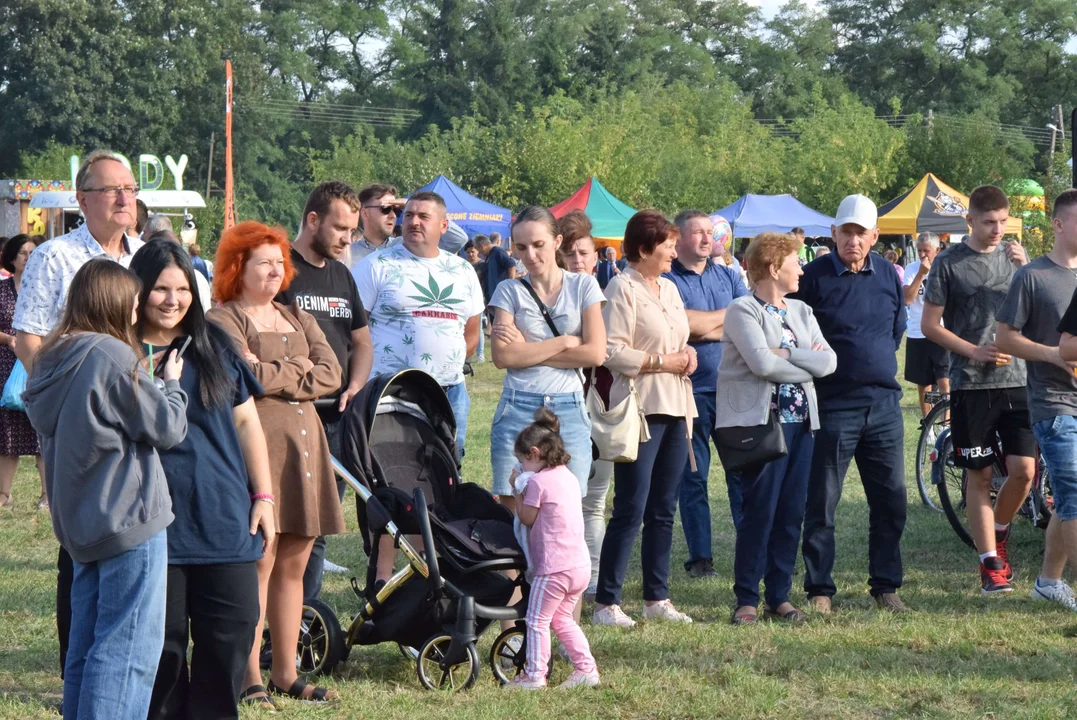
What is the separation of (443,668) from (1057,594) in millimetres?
3188

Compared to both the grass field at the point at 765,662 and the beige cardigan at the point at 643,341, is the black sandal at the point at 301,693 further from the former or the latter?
the beige cardigan at the point at 643,341

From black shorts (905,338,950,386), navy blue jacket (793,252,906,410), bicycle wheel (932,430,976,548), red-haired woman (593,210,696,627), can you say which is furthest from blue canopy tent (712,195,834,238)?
red-haired woman (593,210,696,627)

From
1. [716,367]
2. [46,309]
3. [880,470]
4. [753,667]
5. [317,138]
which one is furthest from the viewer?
[317,138]

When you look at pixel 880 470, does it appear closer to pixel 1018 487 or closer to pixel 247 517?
pixel 1018 487

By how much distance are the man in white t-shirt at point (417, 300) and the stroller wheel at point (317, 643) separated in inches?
50.3

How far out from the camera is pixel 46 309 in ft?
15.6

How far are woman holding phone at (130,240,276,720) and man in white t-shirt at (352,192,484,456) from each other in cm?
198

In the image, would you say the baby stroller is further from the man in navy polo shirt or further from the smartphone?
the man in navy polo shirt

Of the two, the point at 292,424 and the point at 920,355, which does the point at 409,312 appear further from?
the point at 920,355

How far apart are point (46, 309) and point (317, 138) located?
7162cm

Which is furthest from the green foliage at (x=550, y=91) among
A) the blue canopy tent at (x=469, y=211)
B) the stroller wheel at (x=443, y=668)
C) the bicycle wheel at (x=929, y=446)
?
the stroller wheel at (x=443, y=668)

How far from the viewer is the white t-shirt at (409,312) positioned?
627 cm

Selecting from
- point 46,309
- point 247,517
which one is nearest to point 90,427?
point 247,517

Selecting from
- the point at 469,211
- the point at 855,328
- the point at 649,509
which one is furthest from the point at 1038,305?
the point at 469,211
